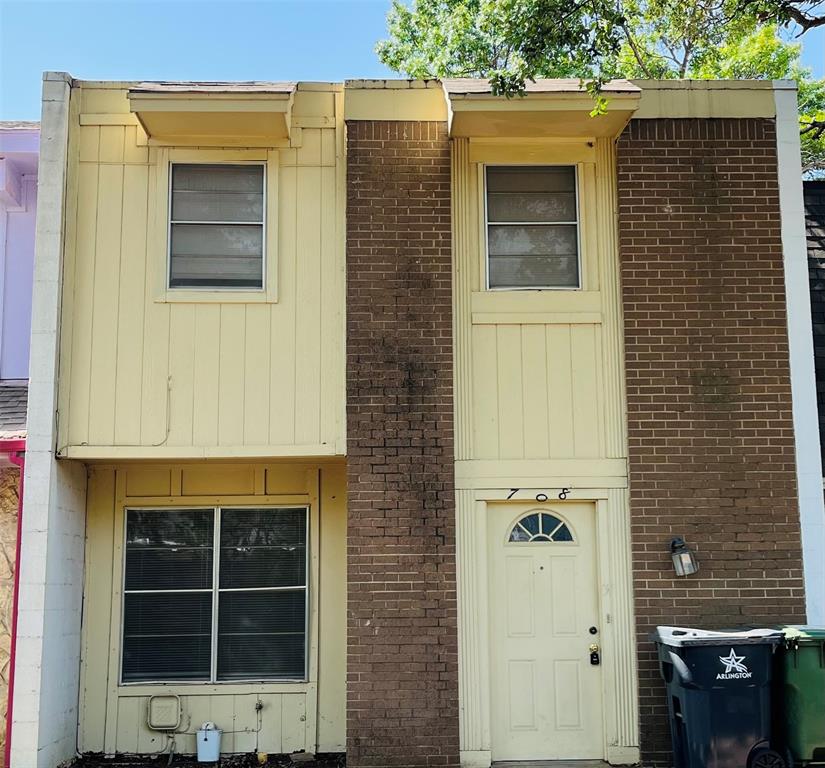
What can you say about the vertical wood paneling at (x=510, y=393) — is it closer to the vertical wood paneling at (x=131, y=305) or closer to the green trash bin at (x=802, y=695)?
the green trash bin at (x=802, y=695)

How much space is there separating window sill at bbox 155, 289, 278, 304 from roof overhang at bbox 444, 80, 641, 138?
2.28 meters

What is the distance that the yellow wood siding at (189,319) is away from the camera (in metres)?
8.55

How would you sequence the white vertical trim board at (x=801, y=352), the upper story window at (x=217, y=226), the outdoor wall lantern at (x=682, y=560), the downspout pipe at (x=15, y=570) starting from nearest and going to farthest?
the downspout pipe at (x=15, y=570), the outdoor wall lantern at (x=682, y=560), the white vertical trim board at (x=801, y=352), the upper story window at (x=217, y=226)

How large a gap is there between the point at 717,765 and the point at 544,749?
1.61 m

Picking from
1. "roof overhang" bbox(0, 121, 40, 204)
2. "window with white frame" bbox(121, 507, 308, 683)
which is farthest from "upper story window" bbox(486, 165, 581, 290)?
"roof overhang" bbox(0, 121, 40, 204)

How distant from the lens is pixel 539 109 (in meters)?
8.52

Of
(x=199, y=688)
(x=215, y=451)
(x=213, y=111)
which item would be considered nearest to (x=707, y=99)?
(x=213, y=111)

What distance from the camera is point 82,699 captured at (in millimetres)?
8992

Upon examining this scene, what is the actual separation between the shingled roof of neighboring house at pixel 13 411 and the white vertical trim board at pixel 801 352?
682 cm

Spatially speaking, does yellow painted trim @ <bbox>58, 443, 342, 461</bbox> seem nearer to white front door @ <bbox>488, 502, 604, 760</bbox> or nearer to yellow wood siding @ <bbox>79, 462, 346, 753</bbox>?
yellow wood siding @ <bbox>79, 462, 346, 753</bbox>

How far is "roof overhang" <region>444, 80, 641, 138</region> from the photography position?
8.46 meters

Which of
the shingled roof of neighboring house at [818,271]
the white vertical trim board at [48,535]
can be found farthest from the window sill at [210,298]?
the shingled roof of neighboring house at [818,271]

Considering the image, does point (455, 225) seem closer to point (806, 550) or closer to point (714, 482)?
point (714, 482)

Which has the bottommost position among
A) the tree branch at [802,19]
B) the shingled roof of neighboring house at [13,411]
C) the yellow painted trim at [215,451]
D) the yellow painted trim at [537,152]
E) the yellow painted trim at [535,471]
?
the yellow painted trim at [535,471]
